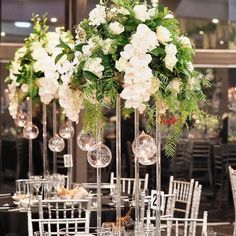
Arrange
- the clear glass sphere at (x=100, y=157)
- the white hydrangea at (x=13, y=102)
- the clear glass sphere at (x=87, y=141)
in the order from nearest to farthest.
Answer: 1. the clear glass sphere at (x=100, y=157)
2. the clear glass sphere at (x=87, y=141)
3. the white hydrangea at (x=13, y=102)

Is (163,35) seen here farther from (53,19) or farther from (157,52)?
(53,19)

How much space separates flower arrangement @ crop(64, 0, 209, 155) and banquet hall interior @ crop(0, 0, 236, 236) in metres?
5.28

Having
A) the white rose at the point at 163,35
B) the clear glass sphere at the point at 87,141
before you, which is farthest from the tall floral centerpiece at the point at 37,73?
the white rose at the point at 163,35

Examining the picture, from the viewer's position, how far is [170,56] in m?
3.72

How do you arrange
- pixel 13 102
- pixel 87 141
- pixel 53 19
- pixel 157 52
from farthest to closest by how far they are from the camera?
pixel 53 19 < pixel 13 102 < pixel 87 141 < pixel 157 52

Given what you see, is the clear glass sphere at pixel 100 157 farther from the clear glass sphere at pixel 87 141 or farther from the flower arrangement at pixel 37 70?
the flower arrangement at pixel 37 70

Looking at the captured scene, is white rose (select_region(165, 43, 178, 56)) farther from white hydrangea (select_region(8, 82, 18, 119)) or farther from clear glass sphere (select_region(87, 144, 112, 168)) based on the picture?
white hydrangea (select_region(8, 82, 18, 119))

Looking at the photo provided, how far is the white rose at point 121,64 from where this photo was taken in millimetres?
3652

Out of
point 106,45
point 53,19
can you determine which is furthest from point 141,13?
point 53,19

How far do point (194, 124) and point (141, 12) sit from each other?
18.3 ft

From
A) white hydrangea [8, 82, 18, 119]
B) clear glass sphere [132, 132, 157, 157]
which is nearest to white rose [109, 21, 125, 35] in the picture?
clear glass sphere [132, 132, 157, 157]

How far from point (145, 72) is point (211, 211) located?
6.20 metres

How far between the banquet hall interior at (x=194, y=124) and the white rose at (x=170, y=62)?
5460mm

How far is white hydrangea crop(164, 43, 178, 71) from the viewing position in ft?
12.2
